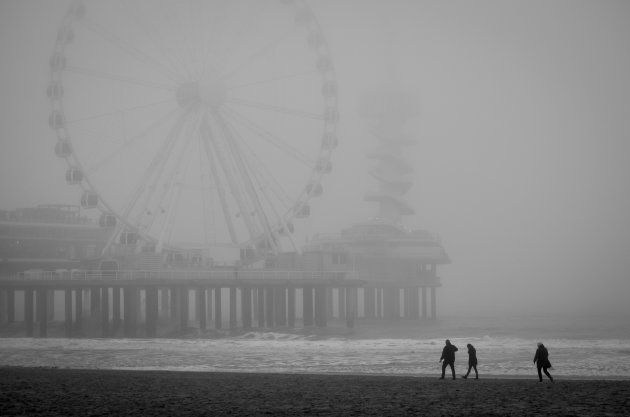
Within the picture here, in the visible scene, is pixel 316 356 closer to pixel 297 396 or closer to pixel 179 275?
pixel 297 396

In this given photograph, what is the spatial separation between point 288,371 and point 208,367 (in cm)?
351

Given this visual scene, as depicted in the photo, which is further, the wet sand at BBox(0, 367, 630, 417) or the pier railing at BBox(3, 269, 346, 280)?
the pier railing at BBox(3, 269, 346, 280)

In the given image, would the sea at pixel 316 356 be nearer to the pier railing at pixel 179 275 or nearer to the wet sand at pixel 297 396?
the wet sand at pixel 297 396

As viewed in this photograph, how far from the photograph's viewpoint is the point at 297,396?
2214 cm

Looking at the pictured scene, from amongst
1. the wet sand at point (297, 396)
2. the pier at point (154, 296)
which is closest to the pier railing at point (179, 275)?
the pier at point (154, 296)

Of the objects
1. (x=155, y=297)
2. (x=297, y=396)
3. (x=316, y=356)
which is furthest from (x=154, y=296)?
(x=297, y=396)

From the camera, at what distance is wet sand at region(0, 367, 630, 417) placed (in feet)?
63.5

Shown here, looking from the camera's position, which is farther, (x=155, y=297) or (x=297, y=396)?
(x=155, y=297)

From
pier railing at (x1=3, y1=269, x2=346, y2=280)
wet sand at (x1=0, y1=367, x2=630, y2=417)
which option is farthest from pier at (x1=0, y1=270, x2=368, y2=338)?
wet sand at (x1=0, y1=367, x2=630, y2=417)

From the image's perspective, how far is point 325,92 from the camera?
6819 centimetres

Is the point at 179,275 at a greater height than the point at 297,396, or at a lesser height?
greater

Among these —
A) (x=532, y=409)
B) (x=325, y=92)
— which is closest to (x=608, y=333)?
(x=325, y=92)

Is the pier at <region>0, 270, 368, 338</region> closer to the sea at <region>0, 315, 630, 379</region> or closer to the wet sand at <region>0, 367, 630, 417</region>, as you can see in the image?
the sea at <region>0, 315, 630, 379</region>

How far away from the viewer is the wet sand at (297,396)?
63.5ft
